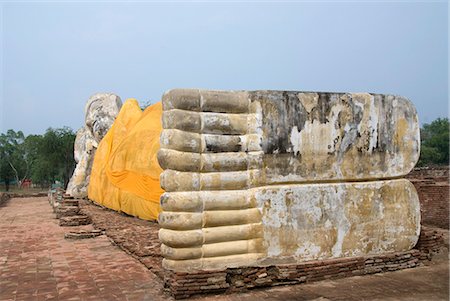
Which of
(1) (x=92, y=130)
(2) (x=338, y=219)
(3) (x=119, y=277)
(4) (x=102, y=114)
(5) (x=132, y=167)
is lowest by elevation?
(3) (x=119, y=277)

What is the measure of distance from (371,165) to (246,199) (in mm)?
1999

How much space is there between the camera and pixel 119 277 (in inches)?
239

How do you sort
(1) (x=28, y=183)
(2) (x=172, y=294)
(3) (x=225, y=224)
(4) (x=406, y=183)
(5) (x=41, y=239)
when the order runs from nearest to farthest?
(2) (x=172, y=294)
(3) (x=225, y=224)
(4) (x=406, y=183)
(5) (x=41, y=239)
(1) (x=28, y=183)

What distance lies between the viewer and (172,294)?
5199 millimetres

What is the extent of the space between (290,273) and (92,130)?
13.9 meters

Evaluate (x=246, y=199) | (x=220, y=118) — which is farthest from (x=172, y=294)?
(x=220, y=118)

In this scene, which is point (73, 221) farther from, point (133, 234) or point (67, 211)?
point (133, 234)

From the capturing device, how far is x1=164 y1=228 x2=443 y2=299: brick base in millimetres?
5215

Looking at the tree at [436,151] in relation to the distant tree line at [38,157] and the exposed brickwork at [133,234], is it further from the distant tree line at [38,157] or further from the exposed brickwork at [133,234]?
the exposed brickwork at [133,234]

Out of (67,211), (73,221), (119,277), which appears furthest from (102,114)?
(119,277)

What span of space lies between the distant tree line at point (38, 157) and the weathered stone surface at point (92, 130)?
12.2 m

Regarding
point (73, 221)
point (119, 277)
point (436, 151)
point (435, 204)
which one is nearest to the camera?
point (119, 277)

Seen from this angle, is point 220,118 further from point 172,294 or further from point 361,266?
point 361,266

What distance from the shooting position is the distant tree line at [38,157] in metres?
29.7
